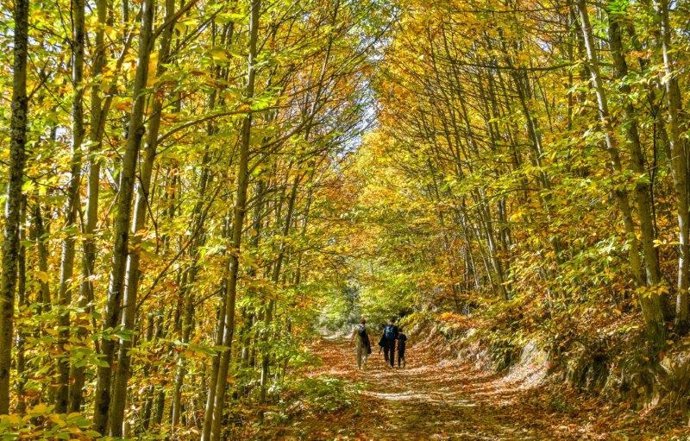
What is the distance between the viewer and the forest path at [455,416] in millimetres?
7824

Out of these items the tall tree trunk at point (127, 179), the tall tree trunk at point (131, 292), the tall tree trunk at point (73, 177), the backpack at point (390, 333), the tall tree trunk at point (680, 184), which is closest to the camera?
the tall tree trunk at point (127, 179)

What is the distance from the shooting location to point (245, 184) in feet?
20.4

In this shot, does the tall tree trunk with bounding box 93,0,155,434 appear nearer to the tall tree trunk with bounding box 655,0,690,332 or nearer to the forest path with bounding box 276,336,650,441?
the forest path with bounding box 276,336,650,441

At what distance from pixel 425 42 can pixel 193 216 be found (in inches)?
322

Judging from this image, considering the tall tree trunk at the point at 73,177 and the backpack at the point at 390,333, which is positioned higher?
the tall tree trunk at the point at 73,177

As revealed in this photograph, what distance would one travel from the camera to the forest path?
25.7ft

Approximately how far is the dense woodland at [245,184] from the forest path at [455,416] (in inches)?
37.4

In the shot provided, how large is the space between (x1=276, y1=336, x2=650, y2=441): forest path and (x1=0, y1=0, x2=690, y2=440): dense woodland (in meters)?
0.95

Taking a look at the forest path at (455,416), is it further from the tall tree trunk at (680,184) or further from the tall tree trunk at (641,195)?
the tall tree trunk at (641,195)

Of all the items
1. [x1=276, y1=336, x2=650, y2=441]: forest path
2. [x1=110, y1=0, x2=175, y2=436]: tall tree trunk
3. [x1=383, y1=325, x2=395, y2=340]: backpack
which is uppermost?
[x1=110, y1=0, x2=175, y2=436]: tall tree trunk

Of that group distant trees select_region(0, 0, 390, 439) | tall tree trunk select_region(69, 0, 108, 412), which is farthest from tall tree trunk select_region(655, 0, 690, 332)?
tall tree trunk select_region(69, 0, 108, 412)

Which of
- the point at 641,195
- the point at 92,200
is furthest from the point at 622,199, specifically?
the point at 92,200

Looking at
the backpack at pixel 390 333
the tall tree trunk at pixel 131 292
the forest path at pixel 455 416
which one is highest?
the tall tree trunk at pixel 131 292

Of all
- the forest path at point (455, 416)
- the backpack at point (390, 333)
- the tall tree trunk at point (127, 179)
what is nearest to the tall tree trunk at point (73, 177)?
the tall tree trunk at point (127, 179)
